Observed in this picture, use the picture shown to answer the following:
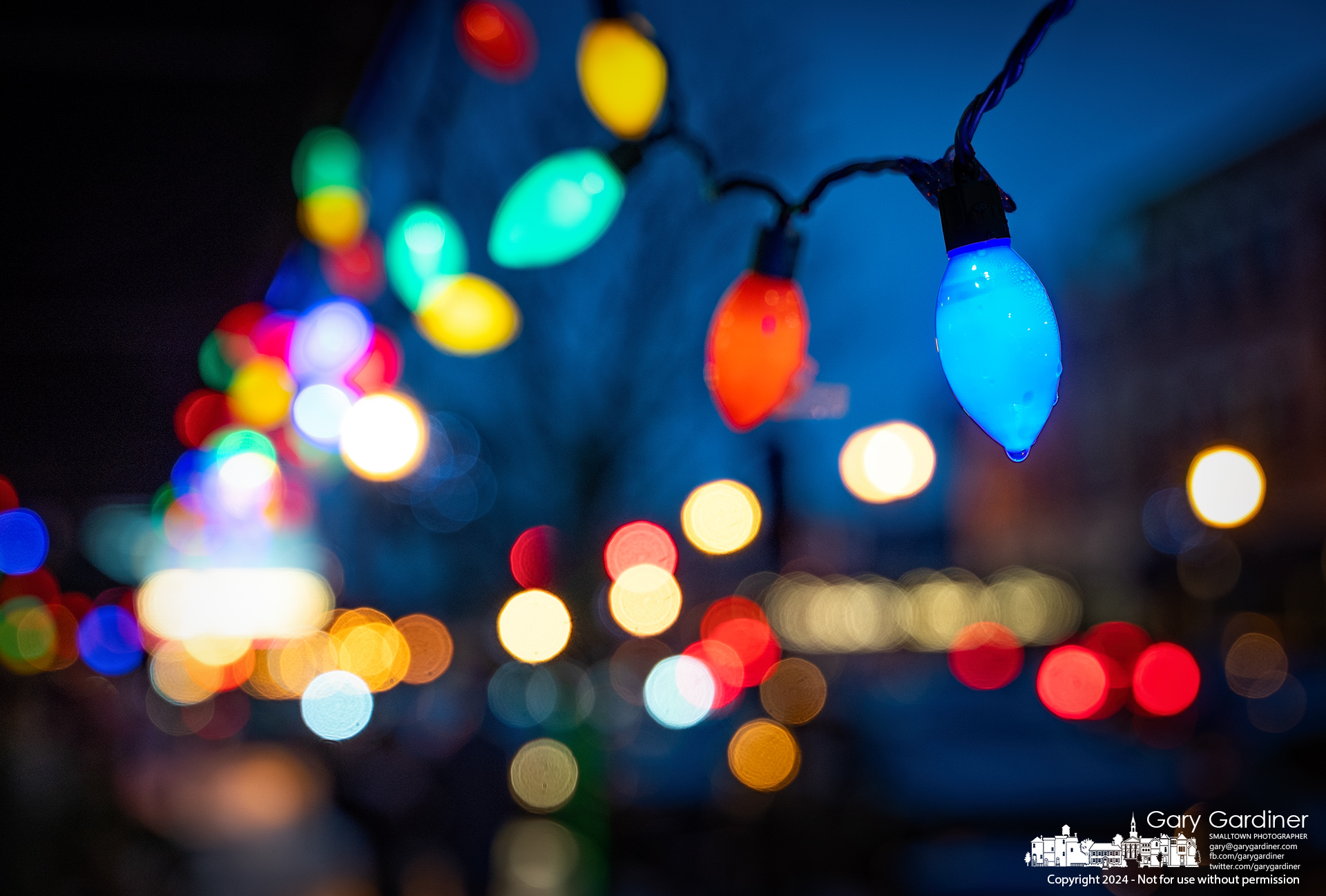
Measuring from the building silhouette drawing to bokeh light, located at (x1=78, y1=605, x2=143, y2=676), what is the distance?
13.7 meters

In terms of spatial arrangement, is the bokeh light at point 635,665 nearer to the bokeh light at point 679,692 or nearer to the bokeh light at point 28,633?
the bokeh light at point 679,692

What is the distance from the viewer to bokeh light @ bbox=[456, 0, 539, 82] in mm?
3199

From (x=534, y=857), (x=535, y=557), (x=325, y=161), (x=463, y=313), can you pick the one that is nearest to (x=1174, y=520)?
(x=535, y=557)

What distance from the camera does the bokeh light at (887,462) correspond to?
11.2 feet

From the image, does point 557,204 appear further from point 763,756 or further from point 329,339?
point 763,756

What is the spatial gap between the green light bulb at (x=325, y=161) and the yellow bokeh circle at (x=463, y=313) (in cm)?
51

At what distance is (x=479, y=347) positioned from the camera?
132 inches

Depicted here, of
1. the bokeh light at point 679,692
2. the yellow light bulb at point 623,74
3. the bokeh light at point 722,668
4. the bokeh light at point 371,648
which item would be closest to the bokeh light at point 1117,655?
the bokeh light at point 679,692

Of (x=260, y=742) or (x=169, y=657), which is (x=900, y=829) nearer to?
(x=260, y=742)

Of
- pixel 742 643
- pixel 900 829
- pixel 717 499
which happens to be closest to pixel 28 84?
pixel 717 499

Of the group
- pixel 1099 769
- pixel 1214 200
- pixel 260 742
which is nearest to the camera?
pixel 1099 769

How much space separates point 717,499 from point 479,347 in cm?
411

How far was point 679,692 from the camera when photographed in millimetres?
17812

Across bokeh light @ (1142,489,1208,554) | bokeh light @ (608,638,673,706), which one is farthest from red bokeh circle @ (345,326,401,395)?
bokeh light @ (608,638,673,706)
